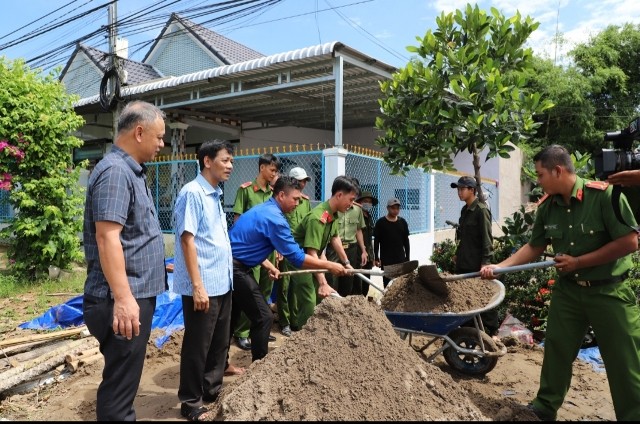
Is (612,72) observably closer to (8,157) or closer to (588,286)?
(588,286)

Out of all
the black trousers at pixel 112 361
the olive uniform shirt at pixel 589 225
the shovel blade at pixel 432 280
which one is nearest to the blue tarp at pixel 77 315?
the shovel blade at pixel 432 280

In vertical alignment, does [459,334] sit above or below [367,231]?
below

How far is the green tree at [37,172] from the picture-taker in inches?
307

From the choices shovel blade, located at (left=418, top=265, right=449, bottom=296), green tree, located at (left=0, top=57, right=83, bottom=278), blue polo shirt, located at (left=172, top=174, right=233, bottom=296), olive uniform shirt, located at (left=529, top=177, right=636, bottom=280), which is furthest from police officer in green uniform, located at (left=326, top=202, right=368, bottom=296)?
green tree, located at (left=0, top=57, right=83, bottom=278)

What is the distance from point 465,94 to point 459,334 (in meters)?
2.33

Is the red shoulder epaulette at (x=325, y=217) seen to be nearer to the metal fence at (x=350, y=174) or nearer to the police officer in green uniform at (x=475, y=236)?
the police officer in green uniform at (x=475, y=236)

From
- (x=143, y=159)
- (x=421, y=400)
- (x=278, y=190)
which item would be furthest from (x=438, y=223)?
(x=143, y=159)

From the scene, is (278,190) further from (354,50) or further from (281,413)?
(354,50)

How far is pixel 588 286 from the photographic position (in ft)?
10.00

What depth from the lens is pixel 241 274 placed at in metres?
3.83

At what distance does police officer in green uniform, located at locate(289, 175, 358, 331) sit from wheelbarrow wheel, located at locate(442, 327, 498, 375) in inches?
46.0

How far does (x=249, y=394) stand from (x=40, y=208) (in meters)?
6.76

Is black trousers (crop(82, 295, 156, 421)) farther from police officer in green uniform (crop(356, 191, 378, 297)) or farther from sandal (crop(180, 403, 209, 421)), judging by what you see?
police officer in green uniform (crop(356, 191, 378, 297))

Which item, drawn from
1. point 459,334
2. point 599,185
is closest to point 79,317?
point 459,334
